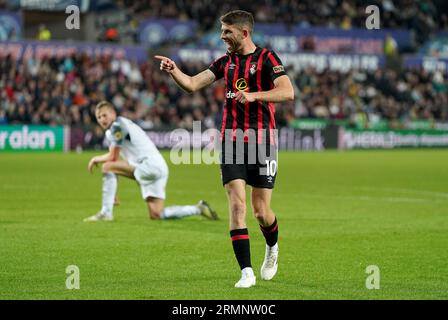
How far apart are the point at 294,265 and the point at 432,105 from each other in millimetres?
37179

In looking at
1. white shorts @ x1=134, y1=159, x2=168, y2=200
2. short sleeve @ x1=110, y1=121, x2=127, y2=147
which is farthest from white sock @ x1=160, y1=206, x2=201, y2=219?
short sleeve @ x1=110, y1=121, x2=127, y2=147

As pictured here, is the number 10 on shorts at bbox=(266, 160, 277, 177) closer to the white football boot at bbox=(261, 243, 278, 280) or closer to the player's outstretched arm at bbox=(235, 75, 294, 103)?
the player's outstretched arm at bbox=(235, 75, 294, 103)

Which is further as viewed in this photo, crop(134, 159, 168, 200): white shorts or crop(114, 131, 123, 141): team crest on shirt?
crop(134, 159, 168, 200): white shorts

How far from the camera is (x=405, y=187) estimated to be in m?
20.9

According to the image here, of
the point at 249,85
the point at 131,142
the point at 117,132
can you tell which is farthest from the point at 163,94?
the point at 249,85

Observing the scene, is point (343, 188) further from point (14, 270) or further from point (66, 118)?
point (66, 118)

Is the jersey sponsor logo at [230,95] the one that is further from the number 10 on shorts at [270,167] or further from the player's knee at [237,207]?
the player's knee at [237,207]

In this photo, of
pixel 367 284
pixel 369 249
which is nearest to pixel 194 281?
pixel 367 284

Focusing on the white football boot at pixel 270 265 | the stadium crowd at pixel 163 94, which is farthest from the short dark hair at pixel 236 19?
the stadium crowd at pixel 163 94

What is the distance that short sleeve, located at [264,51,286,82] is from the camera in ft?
27.6

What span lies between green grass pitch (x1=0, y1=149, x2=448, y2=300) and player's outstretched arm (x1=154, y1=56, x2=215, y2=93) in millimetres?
1784

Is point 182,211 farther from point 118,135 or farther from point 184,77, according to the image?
point 184,77

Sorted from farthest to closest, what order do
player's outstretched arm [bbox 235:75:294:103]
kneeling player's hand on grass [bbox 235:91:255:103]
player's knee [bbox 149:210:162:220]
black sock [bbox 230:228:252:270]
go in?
player's knee [bbox 149:210:162:220] < black sock [bbox 230:228:252:270] < player's outstretched arm [bbox 235:75:294:103] < kneeling player's hand on grass [bbox 235:91:255:103]
